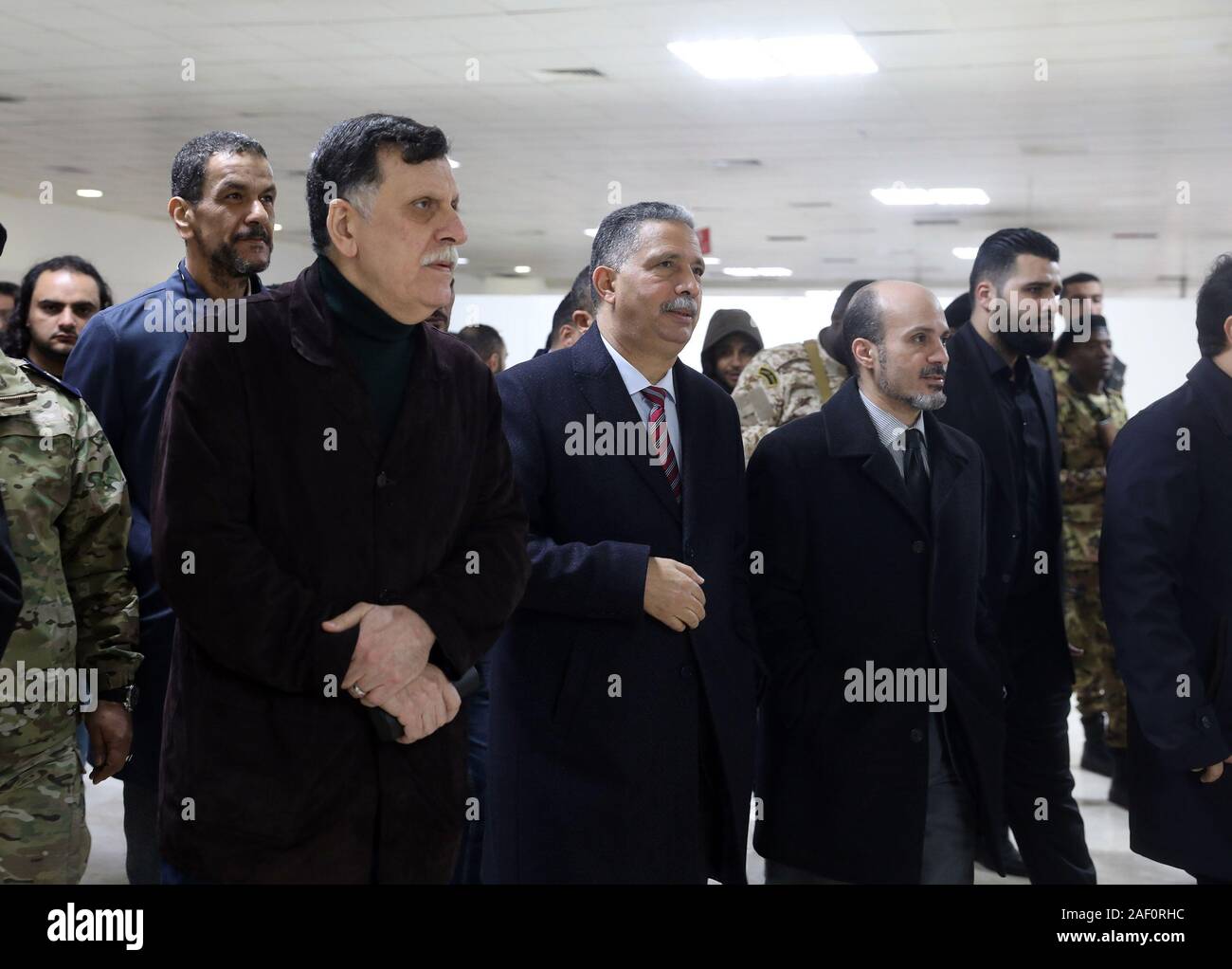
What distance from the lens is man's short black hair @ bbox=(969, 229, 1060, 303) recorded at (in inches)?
139

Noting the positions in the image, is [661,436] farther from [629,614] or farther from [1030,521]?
[1030,521]

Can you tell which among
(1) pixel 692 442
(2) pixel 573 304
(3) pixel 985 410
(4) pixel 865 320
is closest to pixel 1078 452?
(3) pixel 985 410

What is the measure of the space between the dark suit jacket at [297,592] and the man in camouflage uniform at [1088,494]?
11.1 ft

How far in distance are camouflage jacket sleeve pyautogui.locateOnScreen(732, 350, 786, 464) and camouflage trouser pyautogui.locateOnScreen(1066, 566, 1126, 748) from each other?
1700 millimetres

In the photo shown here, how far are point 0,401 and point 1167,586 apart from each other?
87.8 inches

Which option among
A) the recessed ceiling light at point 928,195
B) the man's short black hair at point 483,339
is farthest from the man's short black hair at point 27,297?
the recessed ceiling light at point 928,195

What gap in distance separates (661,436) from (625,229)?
430 mm

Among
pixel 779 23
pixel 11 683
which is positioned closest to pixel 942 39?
pixel 779 23

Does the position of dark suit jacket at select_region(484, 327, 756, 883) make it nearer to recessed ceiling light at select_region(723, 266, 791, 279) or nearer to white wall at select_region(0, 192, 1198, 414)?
white wall at select_region(0, 192, 1198, 414)

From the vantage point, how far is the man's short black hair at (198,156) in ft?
8.89

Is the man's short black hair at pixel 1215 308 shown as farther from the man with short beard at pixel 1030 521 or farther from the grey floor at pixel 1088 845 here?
the grey floor at pixel 1088 845

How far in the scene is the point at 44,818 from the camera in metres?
2.17

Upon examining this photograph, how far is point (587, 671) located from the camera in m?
2.43
